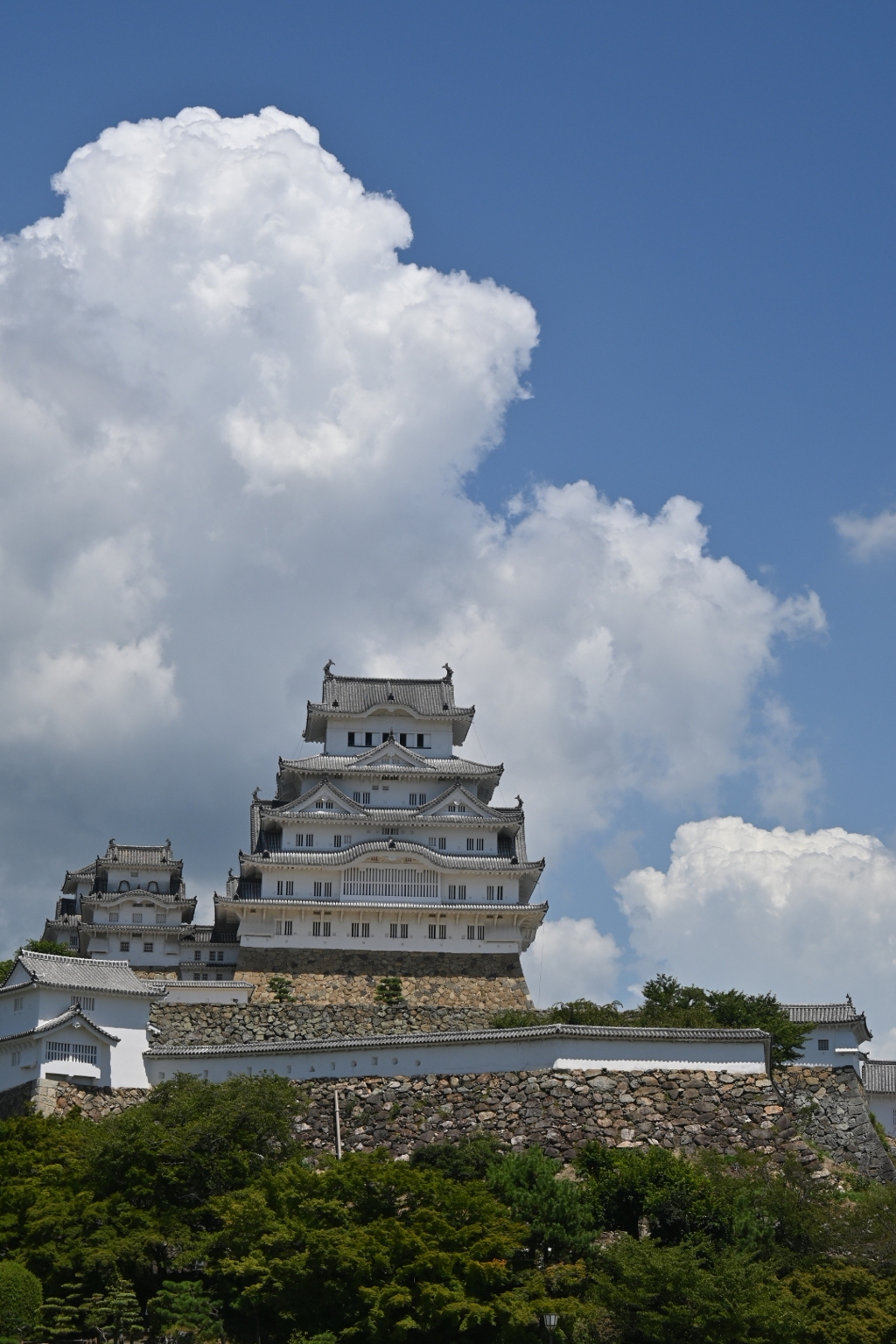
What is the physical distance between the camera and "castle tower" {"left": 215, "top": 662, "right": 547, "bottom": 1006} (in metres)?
53.0

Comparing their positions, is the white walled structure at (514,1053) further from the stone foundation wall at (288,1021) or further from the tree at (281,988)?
the tree at (281,988)

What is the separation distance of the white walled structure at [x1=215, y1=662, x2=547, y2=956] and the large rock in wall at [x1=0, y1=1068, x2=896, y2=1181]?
14308 mm

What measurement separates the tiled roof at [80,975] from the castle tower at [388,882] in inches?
383

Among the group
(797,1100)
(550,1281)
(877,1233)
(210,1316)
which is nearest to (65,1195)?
(210,1316)

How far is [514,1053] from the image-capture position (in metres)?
38.6

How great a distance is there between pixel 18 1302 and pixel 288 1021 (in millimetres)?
18347

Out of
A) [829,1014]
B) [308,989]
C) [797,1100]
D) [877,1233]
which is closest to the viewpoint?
[877,1233]

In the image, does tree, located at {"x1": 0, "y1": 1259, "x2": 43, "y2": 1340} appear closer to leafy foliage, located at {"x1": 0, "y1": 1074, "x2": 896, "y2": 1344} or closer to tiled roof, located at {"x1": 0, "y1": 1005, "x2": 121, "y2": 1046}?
leafy foliage, located at {"x1": 0, "y1": 1074, "x2": 896, "y2": 1344}

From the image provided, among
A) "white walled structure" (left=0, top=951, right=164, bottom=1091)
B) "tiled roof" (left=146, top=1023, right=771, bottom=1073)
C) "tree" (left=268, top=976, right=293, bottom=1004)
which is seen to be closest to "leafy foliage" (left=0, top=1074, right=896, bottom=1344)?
"tiled roof" (left=146, top=1023, right=771, bottom=1073)

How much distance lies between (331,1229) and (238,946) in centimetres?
2580

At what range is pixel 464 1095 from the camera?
125 ft

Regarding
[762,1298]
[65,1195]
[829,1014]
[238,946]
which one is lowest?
[762,1298]

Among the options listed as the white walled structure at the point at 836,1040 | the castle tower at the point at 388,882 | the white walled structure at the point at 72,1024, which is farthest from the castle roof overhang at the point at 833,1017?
the white walled structure at the point at 72,1024

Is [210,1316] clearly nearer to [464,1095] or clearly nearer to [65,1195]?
[65,1195]
